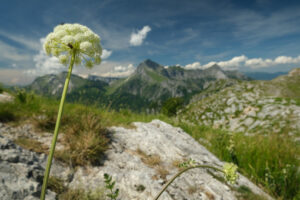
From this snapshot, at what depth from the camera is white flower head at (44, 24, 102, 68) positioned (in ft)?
5.84

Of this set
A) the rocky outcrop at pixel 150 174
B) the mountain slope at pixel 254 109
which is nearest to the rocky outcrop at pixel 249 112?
the mountain slope at pixel 254 109

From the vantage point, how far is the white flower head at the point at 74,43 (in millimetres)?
1780

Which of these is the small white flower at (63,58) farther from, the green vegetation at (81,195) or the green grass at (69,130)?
the green grass at (69,130)

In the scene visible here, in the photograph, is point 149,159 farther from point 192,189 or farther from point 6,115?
point 6,115

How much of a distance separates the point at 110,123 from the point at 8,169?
358 centimetres

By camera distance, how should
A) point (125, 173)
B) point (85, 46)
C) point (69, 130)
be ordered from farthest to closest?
point (69, 130)
point (125, 173)
point (85, 46)

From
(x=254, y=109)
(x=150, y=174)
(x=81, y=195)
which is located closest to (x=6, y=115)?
(x=81, y=195)

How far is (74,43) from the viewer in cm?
180

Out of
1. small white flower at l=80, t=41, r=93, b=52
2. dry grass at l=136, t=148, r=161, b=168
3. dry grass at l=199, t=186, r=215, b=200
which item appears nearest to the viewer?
small white flower at l=80, t=41, r=93, b=52

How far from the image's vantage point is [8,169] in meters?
2.64

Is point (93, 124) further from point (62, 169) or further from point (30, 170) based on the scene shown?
point (30, 170)

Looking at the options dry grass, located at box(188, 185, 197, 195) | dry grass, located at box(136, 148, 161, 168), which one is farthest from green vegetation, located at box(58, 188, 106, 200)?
dry grass, located at box(188, 185, 197, 195)

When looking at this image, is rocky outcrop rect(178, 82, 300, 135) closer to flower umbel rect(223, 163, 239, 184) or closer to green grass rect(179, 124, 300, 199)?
green grass rect(179, 124, 300, 199)

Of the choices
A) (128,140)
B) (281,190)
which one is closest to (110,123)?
(128,140)
